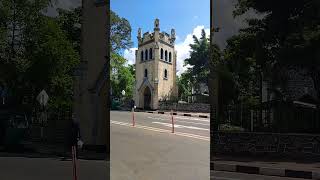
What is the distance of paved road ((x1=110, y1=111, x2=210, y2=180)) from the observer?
1816 millimetres

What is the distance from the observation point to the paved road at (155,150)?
182 centimetres

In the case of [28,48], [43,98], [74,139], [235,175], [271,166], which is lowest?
[235,175]

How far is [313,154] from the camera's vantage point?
188 centimetres

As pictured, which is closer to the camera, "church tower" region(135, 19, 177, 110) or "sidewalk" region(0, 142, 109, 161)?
"church tower" region(135, 19, 177, 110)

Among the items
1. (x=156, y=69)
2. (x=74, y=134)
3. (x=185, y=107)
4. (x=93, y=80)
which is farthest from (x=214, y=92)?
(x=74, y=134)

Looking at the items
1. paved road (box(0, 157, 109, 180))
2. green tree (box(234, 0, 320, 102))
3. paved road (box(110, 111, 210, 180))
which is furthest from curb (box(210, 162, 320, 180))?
paved road (box(0, 157, 109, 180))

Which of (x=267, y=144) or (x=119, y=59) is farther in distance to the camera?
(x=119, y=59)

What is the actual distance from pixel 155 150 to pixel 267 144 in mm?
539

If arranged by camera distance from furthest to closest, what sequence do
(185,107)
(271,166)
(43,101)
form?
(43,101) < (271,166) < (185,107)

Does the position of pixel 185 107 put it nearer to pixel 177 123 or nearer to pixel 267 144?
pixel 177 123

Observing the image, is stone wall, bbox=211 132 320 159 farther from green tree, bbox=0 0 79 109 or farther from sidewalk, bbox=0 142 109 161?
green tree, bbox=0 0 79 109

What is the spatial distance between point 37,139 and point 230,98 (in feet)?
3.51

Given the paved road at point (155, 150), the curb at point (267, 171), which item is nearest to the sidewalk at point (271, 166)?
the curb at point (267, 171)

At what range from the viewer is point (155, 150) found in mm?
1902
